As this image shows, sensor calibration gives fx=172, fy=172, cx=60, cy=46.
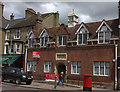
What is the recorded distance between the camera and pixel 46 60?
83.1 ft

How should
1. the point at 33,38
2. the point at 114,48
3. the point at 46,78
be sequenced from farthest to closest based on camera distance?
the point at 33,38 → the point at 46,78 → the point at 114,48

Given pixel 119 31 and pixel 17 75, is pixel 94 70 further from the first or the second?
pixel 17 75

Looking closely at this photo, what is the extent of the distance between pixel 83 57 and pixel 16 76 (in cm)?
864

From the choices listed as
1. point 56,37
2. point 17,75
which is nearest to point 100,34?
point 56,37

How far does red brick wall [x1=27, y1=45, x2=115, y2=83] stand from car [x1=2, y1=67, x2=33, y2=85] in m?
5.09

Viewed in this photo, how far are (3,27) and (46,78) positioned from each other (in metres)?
17.1

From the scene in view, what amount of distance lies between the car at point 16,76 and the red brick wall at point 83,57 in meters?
5.09

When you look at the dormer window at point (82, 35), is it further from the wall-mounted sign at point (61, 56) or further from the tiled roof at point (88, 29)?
the wall-mounted sign at point (61, 56)

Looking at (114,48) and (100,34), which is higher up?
(100,34)

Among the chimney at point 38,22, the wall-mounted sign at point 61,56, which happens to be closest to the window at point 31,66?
the wall-mounted sign at point 61,56

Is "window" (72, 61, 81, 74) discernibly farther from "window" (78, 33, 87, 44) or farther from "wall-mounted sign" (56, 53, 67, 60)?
"window" (78, 33, 87, 44)

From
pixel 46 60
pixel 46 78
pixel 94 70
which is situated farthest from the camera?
pixel 46 60

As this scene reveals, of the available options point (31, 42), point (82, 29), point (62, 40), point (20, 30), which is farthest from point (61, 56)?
point (20, 30)

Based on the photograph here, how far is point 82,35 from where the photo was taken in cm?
2262
